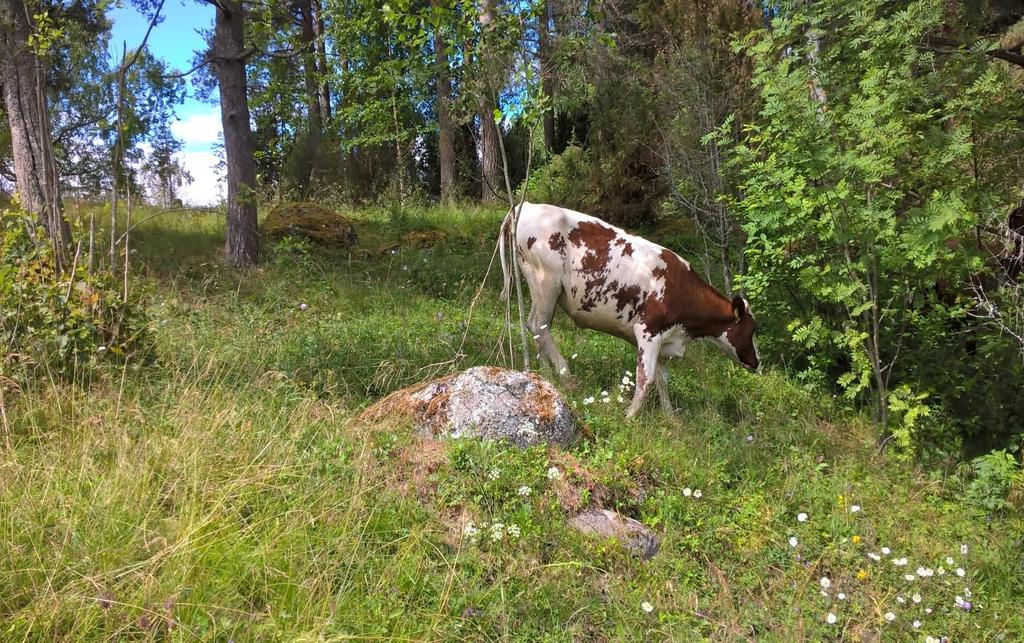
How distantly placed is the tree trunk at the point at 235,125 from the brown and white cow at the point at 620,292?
5361mm

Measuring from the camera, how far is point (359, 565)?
3.10m

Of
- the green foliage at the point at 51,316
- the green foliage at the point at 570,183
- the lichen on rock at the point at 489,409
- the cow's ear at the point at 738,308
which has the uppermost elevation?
the green foliage at the point at 570,183

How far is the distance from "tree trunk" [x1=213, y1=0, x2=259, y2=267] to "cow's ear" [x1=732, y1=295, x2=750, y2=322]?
7124 mm

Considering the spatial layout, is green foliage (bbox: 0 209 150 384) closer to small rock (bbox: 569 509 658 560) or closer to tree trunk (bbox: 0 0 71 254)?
tree trunk (bbox: 0 0 71 254)

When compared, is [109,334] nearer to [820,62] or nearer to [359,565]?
[359,565]

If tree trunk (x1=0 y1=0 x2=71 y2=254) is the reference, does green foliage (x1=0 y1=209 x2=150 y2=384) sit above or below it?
below

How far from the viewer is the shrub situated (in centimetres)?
1169

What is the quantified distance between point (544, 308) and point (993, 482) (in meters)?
3.85

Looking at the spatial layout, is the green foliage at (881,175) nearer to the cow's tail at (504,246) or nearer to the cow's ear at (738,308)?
the cow's ear at (738,308)

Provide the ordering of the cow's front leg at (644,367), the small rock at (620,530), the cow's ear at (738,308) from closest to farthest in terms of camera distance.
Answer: the small rock at (620,530) < the cow's front leg at (644,367) < the cow's ear at (738,308)

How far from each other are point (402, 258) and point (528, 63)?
19.7 ft

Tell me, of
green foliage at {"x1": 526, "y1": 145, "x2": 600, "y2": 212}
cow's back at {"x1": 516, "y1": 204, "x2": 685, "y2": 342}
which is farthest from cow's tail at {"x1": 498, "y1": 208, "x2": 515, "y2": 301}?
green foliage at {"x1": 526, "y1": 145, "x2": 600, "y2": 212}

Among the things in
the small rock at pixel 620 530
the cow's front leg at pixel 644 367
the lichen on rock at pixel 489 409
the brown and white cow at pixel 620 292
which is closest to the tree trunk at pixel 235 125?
the brown and white cow at pixel 620 292

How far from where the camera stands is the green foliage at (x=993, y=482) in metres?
4.88
